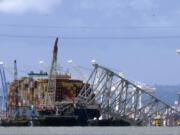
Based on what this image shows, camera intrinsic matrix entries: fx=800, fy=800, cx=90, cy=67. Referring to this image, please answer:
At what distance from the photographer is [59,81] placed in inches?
7603

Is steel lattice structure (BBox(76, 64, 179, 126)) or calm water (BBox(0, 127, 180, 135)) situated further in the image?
steel lattice structure (BBox(76, 64, 179, 126))

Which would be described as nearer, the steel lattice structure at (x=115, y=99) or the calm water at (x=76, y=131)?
the calm water at (x=76, y=131)

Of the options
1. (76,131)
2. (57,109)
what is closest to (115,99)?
(57,109)

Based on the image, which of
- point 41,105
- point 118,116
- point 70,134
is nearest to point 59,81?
point 41,105

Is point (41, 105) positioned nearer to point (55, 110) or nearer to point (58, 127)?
point (55, 110)

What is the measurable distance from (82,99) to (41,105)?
16.7 m

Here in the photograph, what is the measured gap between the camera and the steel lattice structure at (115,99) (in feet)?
590

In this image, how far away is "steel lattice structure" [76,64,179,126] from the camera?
179750 millimetres

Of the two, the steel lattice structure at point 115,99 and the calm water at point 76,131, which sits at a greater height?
the steel lattice structure at point 115,99

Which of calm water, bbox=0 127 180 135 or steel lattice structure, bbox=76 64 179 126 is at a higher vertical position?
steel lattice structure, bbox=76 64 179 126

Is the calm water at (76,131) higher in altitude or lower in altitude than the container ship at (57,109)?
lower

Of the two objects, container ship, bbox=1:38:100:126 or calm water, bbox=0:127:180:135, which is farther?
container ship, bbox=1:38:100:126

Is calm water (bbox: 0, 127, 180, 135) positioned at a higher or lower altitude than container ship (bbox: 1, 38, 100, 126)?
lower

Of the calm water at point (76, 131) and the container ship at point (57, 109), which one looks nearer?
the calm water at point (76, 131)
